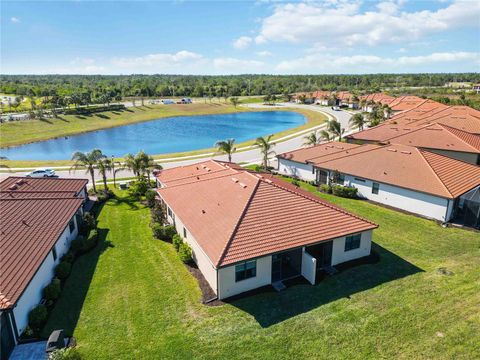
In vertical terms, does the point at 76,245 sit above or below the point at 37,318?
above

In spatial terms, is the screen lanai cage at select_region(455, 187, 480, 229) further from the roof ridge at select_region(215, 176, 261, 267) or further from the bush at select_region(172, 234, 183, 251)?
the bush at select_region(172, 234, 183, 251)

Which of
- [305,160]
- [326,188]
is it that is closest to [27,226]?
[326,188]

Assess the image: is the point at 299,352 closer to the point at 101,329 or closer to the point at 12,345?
the point at 101,329

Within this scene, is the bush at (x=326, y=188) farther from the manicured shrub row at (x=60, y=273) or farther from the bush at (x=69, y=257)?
the bush at (x=69, y=257)

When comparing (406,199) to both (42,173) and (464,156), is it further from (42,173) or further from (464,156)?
(42,173)

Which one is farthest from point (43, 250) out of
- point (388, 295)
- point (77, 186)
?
point (388, 295)
